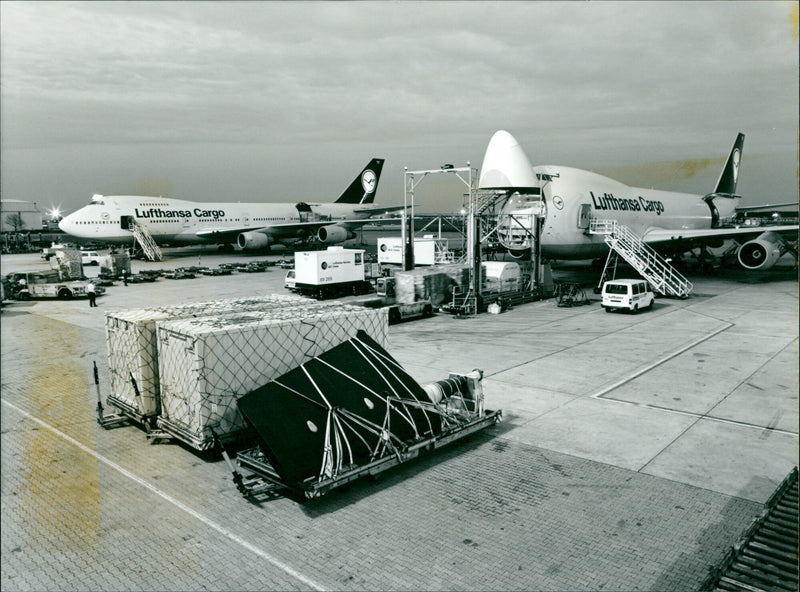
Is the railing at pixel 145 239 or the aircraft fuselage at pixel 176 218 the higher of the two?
the aircraft fuselage at pixel 176 218

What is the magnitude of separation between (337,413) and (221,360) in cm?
283

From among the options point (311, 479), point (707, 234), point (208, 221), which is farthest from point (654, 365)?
point (208, 221)

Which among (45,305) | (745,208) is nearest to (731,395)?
(45,305)

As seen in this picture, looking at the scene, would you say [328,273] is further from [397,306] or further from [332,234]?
[332,234]

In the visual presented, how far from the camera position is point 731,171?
54312 mm

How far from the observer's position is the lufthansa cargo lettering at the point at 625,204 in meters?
37.9

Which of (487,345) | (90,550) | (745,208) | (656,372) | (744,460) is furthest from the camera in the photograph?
(745,208)

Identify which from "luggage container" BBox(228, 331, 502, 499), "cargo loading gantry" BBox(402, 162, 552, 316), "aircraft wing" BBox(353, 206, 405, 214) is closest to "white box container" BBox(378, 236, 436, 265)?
"cargo loading gantry" BBox(402, 162, 552, 316)

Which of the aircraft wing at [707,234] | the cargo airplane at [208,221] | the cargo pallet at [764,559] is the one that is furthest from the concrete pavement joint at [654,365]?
the cargo airplane at [208,221]

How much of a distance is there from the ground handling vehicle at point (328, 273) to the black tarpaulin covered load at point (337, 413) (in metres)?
19.6

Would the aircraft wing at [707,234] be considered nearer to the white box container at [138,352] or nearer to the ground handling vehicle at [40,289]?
the white box container at [138,352]

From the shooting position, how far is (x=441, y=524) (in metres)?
9.40

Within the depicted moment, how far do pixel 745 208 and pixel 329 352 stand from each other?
180 ft

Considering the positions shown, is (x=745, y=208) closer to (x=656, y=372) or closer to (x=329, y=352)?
Result: (x=656, y=372)
